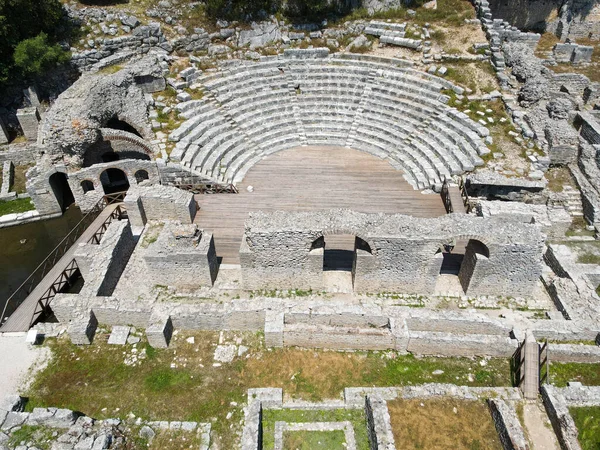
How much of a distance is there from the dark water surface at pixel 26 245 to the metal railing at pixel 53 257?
344mm

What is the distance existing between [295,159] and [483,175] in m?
8.68

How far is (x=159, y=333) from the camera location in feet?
39.5

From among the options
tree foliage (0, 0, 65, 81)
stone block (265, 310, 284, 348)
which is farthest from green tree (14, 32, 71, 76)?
stone block (265, 310, 284, 348)

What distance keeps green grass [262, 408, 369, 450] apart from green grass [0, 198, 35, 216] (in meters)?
15.6

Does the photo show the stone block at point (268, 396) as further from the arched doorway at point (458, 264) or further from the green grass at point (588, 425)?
the green grass at point (588, 425)

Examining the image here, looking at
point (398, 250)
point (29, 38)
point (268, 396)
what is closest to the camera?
point (268, 396)

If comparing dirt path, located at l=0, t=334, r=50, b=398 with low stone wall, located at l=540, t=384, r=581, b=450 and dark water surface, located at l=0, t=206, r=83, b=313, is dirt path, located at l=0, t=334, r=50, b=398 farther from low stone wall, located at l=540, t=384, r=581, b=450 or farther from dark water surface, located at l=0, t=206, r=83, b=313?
low stone wall, located at l=540, t=384, r=581, b=450

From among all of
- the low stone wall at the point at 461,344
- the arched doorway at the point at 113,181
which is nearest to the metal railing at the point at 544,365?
the low stone wall at the point at 461,344

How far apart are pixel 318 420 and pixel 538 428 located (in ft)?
17.9

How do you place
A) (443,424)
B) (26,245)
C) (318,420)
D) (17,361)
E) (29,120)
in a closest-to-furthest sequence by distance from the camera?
(443,424) → (318,420) → (17,361) → (26,245) → (29,120)

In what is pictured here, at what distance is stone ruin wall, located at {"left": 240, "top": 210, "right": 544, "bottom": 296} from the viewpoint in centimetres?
1245

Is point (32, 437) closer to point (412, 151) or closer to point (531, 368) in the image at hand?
point (531, 368)

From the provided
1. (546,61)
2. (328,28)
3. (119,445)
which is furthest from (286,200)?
(546,61)

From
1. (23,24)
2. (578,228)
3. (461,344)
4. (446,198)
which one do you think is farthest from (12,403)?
(578,228)
